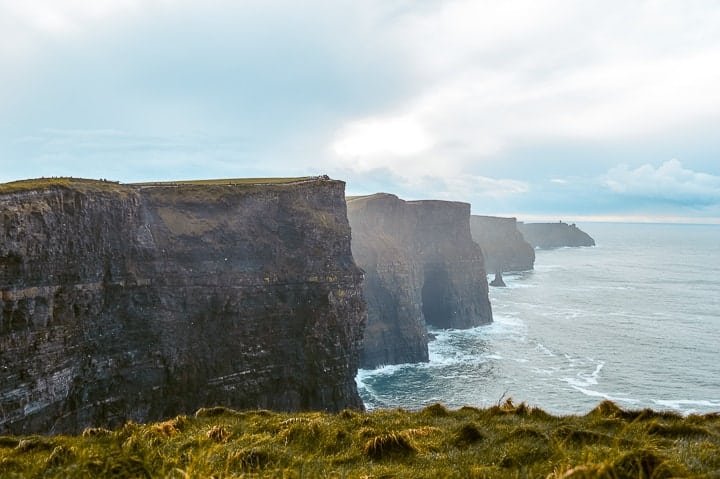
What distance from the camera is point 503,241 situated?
175875mm

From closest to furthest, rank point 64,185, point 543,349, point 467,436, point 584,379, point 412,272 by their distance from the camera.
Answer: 1. point 467,436
2. point 64,185
3. point 584,379
4. point 543,349
5. point 412,272

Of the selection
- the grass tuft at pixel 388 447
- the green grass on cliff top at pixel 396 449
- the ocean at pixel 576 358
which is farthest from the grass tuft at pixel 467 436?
the ocean at pixel 576 358

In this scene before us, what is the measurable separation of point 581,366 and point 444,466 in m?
63.9

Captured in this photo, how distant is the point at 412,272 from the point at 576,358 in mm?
29861

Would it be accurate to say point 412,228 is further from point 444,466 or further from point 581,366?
point 444,466

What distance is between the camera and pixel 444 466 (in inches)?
421

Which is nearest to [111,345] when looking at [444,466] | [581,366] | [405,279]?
[444,466]

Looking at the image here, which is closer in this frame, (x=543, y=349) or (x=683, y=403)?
(x=683, y=403)

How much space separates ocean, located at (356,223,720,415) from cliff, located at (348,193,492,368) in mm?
3567

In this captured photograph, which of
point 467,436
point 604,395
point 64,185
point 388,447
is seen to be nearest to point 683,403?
point 604,395

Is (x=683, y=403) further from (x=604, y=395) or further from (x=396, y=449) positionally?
(x=396, y=449)

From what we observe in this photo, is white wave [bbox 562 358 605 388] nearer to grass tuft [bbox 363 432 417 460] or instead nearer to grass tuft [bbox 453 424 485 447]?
grass tuft [bbox 453 424 485 447]

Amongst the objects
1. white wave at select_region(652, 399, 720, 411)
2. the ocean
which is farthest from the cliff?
Result: white wave at select_region(652, 399, 720, 411)

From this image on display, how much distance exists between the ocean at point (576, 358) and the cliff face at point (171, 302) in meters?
15.0
